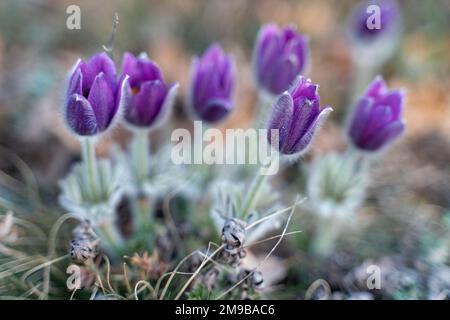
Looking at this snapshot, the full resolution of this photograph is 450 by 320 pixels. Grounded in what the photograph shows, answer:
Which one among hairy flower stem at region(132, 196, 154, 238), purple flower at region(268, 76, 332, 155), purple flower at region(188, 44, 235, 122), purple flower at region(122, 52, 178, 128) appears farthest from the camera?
hairy flower stem at region(132, 196, 154, 238)

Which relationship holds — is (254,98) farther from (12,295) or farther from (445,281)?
(12,295)

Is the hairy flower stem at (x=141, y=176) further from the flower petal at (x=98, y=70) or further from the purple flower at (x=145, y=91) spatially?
the flower petal at (x=98, y=70)

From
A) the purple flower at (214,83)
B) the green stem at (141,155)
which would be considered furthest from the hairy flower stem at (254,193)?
the green stem at (141,155)

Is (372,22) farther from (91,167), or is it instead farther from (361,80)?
(91,167)

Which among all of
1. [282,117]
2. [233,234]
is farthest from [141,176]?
[282,117]

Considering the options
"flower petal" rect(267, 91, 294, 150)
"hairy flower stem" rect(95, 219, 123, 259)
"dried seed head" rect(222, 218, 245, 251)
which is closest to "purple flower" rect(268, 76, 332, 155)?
"flower petal" rect(267, 91, 294, 150)

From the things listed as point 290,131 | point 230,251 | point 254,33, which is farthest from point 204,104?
point 254,33

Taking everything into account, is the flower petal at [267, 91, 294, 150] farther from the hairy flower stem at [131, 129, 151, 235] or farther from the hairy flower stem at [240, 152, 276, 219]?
the hairy flower stem at [131, 129, 151, 235]
